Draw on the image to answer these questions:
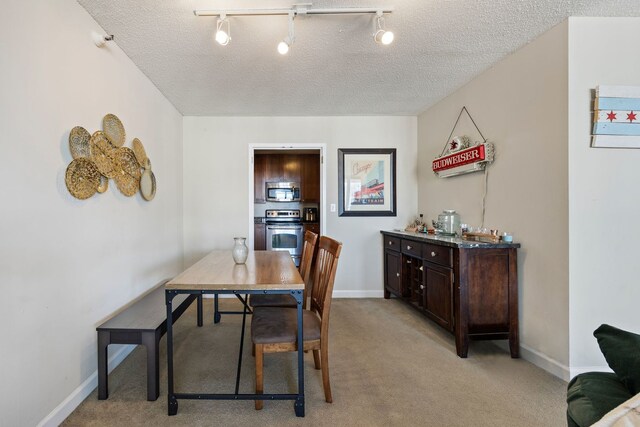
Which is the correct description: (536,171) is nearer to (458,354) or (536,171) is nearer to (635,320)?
(635,320)

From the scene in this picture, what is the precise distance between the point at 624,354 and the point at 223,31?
2.32 m

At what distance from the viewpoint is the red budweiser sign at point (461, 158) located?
2516 mm

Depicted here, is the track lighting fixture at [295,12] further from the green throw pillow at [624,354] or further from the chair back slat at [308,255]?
the green throw pillow at [624,354]

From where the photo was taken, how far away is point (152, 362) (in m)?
1.70

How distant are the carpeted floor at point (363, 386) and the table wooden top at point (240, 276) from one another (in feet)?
2.38

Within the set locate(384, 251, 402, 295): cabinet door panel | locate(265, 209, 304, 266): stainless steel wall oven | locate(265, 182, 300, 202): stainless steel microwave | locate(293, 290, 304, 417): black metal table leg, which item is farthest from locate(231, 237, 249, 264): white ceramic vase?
locate(265, 182, 300, 202): stainless steel microwave

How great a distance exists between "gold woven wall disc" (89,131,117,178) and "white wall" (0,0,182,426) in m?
0.08

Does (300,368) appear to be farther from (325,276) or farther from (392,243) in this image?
(392,243)

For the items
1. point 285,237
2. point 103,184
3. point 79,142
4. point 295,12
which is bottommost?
point 285,237

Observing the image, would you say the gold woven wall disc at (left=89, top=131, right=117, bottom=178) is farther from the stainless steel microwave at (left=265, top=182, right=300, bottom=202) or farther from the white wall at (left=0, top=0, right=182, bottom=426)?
the stainless steel microwave at (left=265, top=182, right=300, bottom=202)

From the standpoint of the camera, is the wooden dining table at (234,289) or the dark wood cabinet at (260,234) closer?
the wooden dining table at (234,289)

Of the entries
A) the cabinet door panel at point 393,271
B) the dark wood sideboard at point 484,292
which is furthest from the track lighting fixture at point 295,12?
the cabinet door panel at point 393,271

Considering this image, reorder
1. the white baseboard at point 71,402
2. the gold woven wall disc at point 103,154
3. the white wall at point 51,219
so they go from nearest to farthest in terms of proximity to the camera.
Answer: the white wall at point 51,219 → the white baseboard at point 71,402 → the gold woven wall disc at point 103,154

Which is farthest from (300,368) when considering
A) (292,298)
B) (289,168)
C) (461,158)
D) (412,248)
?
(289,168)
